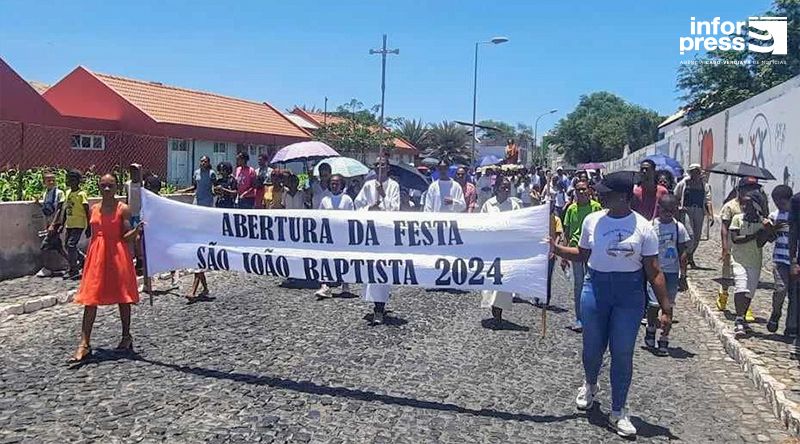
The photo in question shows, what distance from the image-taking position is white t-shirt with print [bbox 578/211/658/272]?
516 cm

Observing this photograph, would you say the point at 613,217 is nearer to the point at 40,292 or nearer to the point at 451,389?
the point at 451,389

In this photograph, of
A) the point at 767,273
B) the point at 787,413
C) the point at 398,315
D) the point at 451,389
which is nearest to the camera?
the point at 787,413

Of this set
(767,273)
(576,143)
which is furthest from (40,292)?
(576,143)

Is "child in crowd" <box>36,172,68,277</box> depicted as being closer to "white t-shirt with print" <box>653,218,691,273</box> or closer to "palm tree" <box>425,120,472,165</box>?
"white t-shirt with print" <box>653,218,691,273</box>

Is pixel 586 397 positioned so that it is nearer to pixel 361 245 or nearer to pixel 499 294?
pixel 361 245

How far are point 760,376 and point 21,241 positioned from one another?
975cm

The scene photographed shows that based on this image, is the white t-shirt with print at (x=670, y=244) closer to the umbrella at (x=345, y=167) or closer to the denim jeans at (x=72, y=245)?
the umbrella at (x=345, y=167)

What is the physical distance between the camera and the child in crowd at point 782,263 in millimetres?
7898

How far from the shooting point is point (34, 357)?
675 cm

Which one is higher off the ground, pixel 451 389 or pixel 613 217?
pixel 613 217

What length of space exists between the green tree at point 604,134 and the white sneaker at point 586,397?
77.6m

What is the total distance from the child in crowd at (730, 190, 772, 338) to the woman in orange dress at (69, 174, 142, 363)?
20.5 ft

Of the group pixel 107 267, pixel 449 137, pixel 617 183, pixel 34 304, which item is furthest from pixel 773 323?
pixel 449 137

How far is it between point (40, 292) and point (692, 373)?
7959mm
